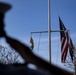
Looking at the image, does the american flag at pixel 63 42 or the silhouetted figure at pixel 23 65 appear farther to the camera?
the american flag at pixel 63 42

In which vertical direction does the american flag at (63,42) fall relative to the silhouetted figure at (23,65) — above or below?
above

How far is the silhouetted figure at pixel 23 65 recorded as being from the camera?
4.01ft

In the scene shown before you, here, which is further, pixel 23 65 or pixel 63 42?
pixel 63 42

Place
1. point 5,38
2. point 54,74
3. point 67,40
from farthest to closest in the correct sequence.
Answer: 1. point 67,40
2. point 5,38
3. point 54,74

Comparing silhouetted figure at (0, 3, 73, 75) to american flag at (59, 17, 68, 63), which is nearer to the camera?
silhouetted figure at (0, 3, 73, 75)

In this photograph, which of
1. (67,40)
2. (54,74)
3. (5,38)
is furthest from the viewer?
(67,40)

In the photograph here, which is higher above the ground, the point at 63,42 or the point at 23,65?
the point at 63,42

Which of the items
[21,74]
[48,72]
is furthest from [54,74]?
[21,74]

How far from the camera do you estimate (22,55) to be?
129 cm

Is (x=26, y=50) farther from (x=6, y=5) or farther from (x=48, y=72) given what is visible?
(x=6, y=5)

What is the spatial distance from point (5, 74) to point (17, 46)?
0.42 feet

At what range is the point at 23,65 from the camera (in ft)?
4.50

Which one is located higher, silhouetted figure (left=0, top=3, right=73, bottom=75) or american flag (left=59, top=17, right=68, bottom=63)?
american flag (left=59, top=17, right=68, bottom=63)

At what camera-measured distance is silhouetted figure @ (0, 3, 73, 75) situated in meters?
1.22
